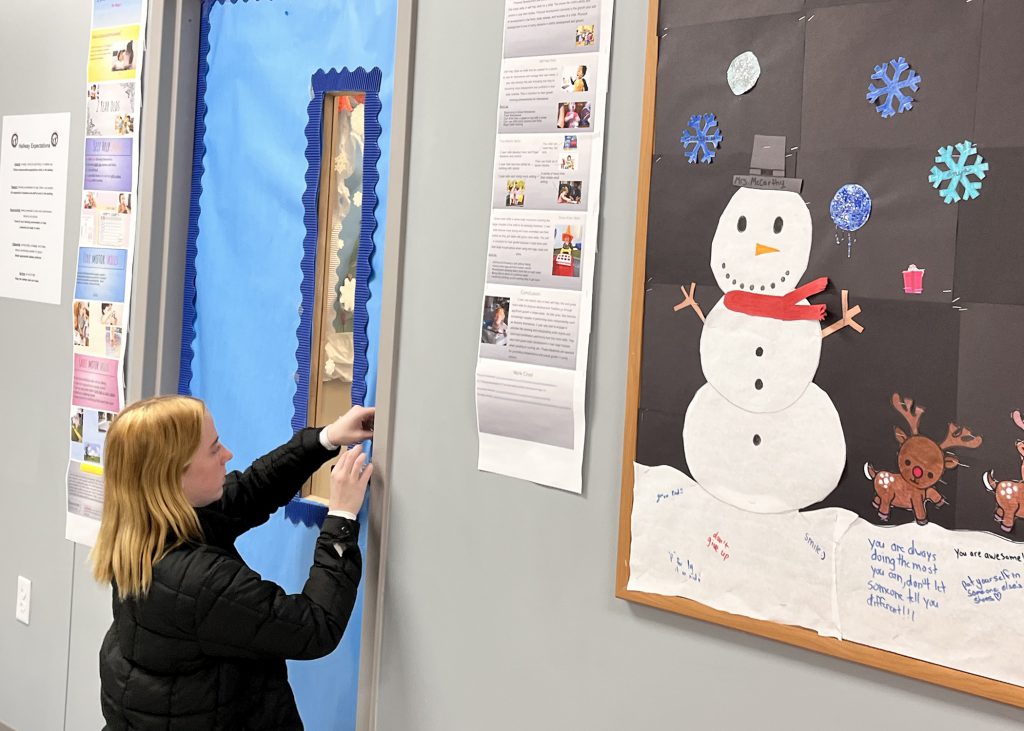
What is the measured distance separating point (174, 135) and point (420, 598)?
123cm

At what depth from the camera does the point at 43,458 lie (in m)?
2.57

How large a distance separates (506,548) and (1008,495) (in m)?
0.79

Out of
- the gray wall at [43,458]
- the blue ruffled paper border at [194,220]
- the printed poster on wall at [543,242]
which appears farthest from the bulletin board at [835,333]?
the gray wall at [43,458]

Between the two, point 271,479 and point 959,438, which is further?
point 271,479

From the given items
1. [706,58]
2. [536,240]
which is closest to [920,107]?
[706,58]

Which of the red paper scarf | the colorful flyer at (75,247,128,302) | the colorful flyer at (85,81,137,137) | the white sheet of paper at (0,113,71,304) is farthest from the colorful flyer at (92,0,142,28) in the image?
the red paper scarf

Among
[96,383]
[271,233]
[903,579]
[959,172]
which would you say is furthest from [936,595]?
[96,383]

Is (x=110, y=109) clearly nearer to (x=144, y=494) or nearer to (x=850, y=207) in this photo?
(x=144, y=494)

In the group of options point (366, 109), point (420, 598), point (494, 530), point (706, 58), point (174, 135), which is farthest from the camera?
point (174, 135)

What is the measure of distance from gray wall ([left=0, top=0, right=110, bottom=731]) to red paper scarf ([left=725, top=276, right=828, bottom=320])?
1.81 m

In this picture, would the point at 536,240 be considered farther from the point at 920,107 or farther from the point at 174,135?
the point at 174,135

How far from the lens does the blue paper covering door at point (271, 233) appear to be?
6.34 ft

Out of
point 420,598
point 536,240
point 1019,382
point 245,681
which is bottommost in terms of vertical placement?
point 245,681

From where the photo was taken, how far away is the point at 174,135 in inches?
88.3
